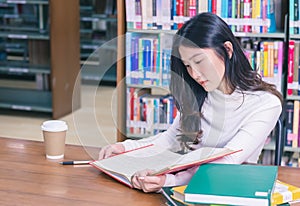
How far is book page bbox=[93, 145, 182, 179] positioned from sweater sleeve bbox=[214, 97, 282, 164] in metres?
0.17

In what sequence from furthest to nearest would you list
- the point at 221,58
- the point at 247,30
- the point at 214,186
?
the point at 247,30 < the point at 221,58 < the point at 214,186

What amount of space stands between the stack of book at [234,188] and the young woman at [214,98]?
13cm

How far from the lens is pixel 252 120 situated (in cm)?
190

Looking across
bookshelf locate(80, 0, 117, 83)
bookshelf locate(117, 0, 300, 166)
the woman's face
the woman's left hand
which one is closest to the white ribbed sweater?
the woman's face

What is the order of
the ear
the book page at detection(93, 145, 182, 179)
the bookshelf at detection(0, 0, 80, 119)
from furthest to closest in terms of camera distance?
the bookshelf at detection(0, 0, 80, 119)
the ear
the book page at detection(93, 145, 182, 179)

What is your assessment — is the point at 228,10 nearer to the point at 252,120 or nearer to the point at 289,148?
the point at 289,148

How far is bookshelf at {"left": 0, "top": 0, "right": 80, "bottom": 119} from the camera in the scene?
5.11 meters

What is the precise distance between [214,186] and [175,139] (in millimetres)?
541

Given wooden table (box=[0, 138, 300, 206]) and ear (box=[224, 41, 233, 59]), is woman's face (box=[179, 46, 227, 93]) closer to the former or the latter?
ear (box=[224, 41, 233, 59])

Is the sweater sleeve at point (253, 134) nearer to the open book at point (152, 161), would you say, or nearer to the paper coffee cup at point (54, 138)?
the open book at point (152, 161)

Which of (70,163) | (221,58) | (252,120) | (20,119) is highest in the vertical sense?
(221,58)

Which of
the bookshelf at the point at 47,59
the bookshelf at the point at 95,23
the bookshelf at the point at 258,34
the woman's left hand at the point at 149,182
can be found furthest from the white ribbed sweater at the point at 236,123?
the bookshelf at the point at 95,23

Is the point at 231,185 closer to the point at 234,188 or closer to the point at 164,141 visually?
the point at 234,188

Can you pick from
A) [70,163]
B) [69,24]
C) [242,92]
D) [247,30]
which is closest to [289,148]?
[247,30]
